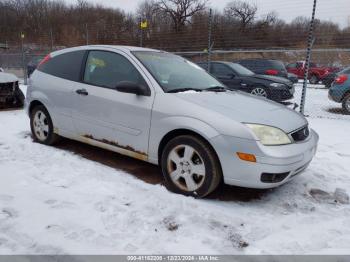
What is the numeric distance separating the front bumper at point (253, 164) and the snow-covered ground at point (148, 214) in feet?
1.10

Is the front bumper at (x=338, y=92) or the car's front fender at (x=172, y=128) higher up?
the car's front fender at (x=172, y=128)

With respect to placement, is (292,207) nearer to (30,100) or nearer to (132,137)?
(132,137)

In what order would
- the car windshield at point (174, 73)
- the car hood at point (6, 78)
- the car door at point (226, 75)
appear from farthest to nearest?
the car door at point (226, 75) < the car hood at point (6, 78) < the car windshield at point (174, 73)

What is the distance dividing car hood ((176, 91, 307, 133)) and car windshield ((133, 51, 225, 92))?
0.25m

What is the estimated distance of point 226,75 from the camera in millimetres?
10273

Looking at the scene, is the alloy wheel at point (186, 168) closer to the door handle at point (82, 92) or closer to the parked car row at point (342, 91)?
the door handle at point (82, 92)

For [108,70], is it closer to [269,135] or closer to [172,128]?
[172,128]

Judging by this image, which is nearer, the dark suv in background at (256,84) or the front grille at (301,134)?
the front grille at (301,134)

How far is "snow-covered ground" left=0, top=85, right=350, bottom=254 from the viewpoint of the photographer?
2.74m

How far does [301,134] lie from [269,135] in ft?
1.94

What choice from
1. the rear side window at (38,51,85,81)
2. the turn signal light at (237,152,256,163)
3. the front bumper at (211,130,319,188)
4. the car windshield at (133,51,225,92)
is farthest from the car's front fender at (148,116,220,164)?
the rear side window at (38,51,85,81)

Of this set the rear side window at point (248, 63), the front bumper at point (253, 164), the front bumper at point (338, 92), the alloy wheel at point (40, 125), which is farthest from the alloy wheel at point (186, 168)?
the rear side window at point (248, 63)

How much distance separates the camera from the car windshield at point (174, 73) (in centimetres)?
402

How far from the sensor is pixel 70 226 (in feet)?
9.68
